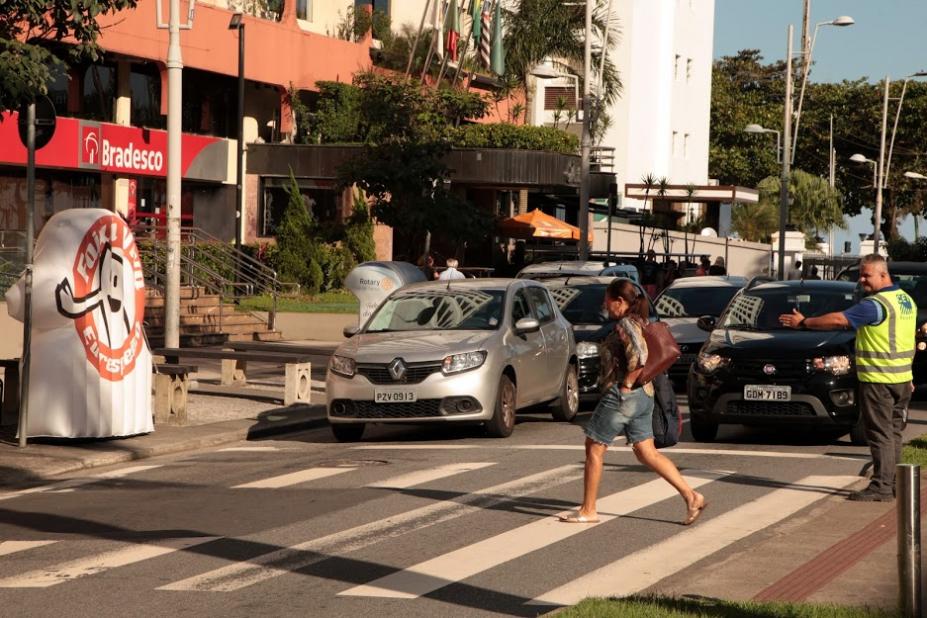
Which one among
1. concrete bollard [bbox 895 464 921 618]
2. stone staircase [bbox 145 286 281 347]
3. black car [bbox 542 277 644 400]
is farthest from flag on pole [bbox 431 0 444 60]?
concrete bollard [bbox 895 464 921 618]

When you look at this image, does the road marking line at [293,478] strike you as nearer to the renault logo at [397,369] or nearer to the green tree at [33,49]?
the renault logo at [397,369]

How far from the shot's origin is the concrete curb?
1450 cm

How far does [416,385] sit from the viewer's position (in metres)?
16.5

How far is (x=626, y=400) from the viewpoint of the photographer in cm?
1080

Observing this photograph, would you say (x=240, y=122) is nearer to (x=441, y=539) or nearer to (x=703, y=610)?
(x=441, y=539)

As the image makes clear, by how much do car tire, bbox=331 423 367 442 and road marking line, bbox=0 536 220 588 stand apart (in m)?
6.66

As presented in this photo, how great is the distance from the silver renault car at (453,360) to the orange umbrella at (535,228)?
3058cm

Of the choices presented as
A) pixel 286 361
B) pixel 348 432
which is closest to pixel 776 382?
pixel 348 432

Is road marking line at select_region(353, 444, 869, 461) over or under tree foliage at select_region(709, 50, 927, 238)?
under

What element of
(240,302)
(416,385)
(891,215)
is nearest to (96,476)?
(416,385)

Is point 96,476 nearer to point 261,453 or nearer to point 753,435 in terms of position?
point 261,453

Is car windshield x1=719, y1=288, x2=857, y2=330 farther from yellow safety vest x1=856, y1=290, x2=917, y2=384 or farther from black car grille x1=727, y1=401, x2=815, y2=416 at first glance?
yellow safety vest x1=856, y1=290, x2=917, y2=384

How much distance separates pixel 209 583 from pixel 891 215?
89.6 m

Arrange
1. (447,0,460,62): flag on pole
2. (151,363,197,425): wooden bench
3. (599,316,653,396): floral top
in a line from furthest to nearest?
1. (447,0,460,62): flag on pole
2. (151,363,197,425): wooden bench
3. (599,316,653,396): floral top
